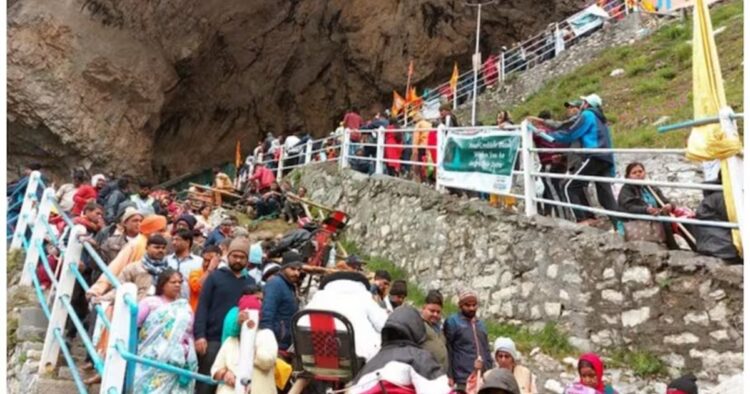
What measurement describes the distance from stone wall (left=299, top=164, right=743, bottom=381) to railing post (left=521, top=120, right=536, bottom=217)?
0.59 feet

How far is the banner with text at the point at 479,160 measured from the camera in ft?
27.8

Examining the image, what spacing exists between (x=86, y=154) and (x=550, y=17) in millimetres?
15579

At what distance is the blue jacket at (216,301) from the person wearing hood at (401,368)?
1.38m

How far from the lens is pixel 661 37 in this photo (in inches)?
798

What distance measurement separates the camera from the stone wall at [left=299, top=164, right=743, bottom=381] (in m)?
5.64

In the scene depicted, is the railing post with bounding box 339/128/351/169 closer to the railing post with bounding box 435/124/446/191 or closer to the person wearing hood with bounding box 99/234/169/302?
the railing post with bounding box 435/124/446/191

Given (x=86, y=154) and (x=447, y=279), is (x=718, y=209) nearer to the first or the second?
(x=447, y=279)

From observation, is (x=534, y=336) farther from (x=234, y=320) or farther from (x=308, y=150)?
(x=308, y=150)

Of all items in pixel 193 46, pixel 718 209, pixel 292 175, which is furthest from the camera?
pixel 193 46

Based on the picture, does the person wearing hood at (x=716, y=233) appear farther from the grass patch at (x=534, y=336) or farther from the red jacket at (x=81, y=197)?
the red jacket at (x=81, y=197)

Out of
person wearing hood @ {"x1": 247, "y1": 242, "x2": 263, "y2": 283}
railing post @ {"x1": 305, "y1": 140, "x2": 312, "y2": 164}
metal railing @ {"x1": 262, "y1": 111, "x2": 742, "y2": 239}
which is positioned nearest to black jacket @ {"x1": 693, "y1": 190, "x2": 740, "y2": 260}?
metal railing @ {"x1": 262, "y1": 111, "x2": 742, "y2": 239}

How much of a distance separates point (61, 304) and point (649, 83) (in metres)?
14.0

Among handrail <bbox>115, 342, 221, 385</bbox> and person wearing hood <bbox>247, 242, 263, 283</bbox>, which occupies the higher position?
person wearing hood <bbox>247, 242, 263, 283</bbox>

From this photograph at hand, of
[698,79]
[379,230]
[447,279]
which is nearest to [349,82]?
[379,230]
